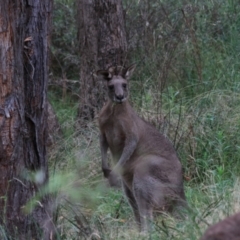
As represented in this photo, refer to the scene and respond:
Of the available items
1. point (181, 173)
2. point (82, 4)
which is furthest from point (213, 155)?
point (82, 4)

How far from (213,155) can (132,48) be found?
10.1ft

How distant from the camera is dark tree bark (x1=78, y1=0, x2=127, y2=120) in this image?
9.68 m

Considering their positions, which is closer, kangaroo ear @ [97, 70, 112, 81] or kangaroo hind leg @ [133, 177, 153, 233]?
kangaroo hind leg @ [133, 177, 153, 233]

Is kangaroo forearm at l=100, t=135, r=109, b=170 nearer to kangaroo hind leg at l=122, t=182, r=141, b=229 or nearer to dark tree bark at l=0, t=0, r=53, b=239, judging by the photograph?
kangaroo hind leg at l=122, t=182, r=141, b=229

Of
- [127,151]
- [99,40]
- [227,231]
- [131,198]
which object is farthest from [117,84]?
[227,231]

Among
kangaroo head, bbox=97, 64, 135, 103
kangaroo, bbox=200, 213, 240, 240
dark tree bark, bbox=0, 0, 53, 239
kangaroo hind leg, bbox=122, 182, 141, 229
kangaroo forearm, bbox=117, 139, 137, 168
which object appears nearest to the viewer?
kangaroo, bbox=200, 213, 240, 240

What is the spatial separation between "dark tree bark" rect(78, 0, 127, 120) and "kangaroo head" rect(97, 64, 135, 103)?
1.79 metres

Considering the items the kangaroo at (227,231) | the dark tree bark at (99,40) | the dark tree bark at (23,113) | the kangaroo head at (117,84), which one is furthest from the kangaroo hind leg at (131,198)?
the kangaroo at (227,231)

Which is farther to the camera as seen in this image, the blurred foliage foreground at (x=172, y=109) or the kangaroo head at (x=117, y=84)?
the kangaroo head at (x=117, y=84)

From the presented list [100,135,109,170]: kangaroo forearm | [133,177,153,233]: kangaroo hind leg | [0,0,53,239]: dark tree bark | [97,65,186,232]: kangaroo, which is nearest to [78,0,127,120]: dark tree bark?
[97,65,186,232]: kangaroo

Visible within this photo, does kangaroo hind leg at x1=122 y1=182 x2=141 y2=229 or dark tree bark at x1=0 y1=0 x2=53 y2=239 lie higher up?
dark tree bark at x1=0 y1=0 x2=53 y2=239

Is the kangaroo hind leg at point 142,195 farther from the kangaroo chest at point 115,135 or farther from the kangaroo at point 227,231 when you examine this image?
the kangaroo at point 227,231

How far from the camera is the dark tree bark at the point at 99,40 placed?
9.68 meters

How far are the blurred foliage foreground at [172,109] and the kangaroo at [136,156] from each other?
179 millimetres
